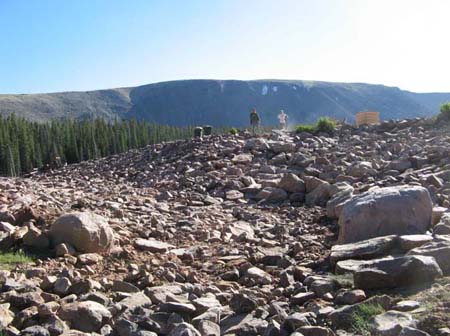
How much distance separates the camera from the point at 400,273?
17.3 ft

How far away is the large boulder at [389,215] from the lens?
24.8 ft

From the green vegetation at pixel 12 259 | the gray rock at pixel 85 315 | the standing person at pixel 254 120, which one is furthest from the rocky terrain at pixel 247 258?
the standing person at pixel 254 120

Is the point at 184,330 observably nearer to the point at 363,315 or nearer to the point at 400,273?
the point at 363,315

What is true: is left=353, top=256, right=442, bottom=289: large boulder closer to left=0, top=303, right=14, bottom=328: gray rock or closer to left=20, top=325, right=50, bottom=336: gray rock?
left=20, top=325, right=50, bottom=336: gray rock

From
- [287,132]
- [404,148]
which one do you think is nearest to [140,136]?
[287,132]

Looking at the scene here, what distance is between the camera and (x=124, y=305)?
17.9ft

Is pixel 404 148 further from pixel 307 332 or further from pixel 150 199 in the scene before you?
pixel 307 332

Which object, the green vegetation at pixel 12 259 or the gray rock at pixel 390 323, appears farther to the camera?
the green vegetation at pixel 12 259

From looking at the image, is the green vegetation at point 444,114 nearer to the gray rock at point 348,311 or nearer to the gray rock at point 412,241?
the gray rock at point 412,241

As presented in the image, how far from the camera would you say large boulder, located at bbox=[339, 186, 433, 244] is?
24.8 feet

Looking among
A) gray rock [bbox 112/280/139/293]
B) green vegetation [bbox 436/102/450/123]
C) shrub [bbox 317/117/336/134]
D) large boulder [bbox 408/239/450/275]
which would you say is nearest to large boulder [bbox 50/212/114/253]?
gray rock [bbox 112/280/139/293]

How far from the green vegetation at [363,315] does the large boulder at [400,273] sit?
0.63m

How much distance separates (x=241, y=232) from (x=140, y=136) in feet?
239

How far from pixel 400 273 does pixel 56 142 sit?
67.8 metres
